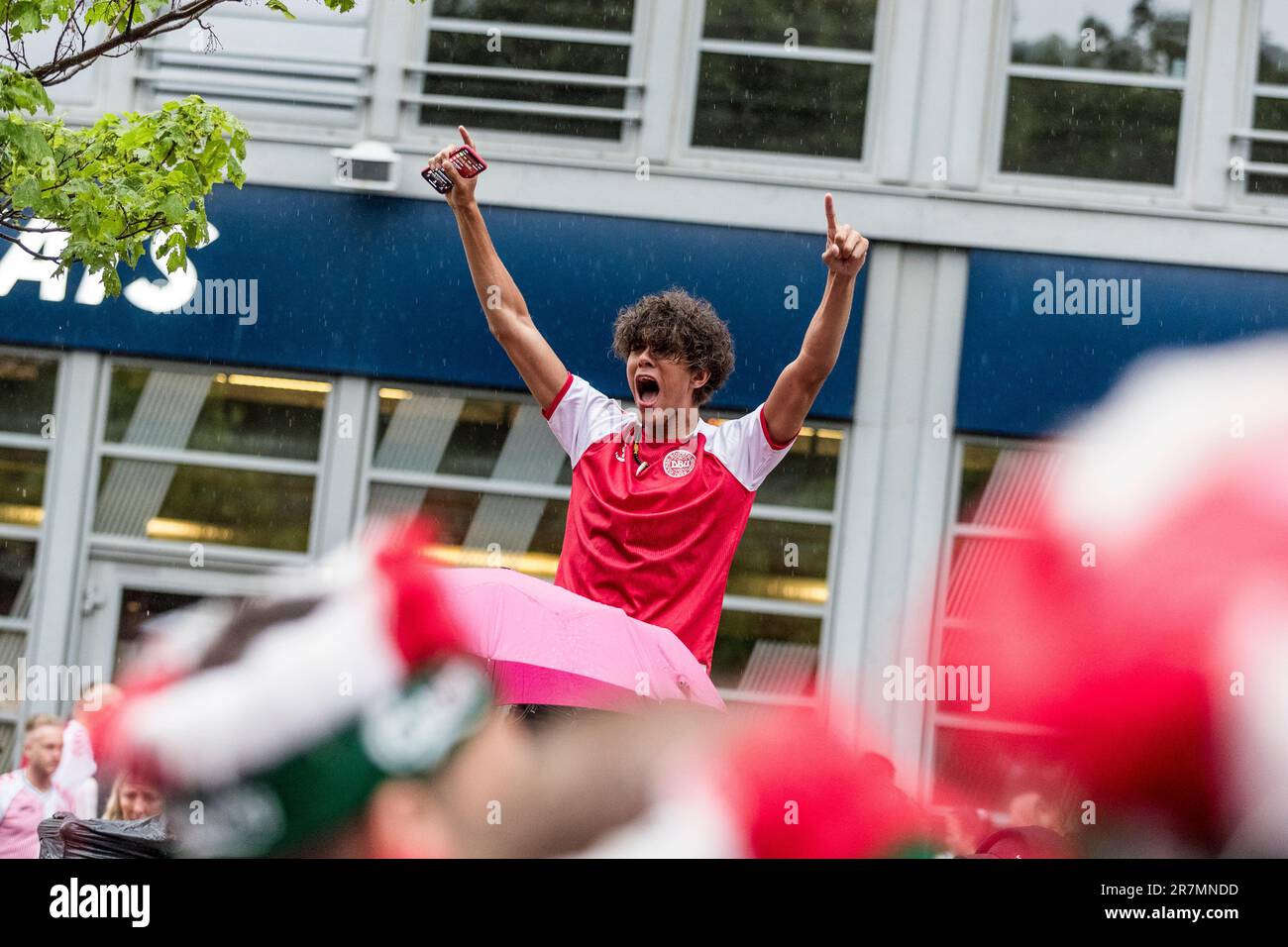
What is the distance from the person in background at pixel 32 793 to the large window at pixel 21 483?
1.36 m

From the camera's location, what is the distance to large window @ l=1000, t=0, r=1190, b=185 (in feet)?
26.2

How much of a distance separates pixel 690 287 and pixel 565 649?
4.58 meters

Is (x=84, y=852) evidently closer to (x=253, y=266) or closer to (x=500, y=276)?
Result: (x=500, y=276)

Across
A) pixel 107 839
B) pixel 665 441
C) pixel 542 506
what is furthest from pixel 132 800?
pixel 542 506

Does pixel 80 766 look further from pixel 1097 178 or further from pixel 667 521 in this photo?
pixel 1097 178

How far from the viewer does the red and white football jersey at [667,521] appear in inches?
144

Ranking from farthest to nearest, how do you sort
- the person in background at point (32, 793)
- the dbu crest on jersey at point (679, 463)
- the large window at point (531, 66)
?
1. the large window at point (531, 66)
2. the person in background at point (32, 793)
3. the dbu crest on jersey at point (679, 463)

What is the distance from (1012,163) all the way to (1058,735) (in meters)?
2.85

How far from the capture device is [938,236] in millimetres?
7840

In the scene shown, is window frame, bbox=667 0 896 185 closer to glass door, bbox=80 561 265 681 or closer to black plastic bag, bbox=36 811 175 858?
glass door, bbox=80 561 265 681

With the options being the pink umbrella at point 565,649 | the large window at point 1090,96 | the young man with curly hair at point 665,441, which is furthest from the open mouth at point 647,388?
the large window at point 1090,96

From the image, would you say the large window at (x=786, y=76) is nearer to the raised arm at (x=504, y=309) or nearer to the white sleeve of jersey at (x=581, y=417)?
the raised arm at (x=504, y=309)

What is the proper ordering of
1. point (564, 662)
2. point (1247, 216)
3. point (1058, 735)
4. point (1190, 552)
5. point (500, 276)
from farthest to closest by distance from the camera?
Result: point (1247, 216) → point (1058, 735) → point (1190, 552) → point (500, 276) → point (564, 662)

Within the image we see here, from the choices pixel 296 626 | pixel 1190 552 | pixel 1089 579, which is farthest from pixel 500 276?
pixel 1089 579
